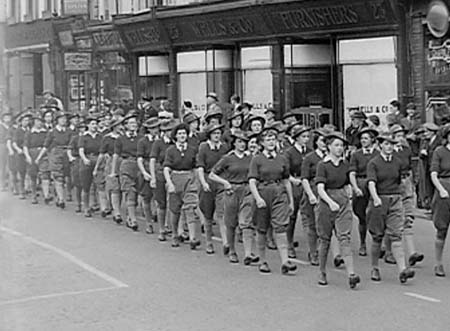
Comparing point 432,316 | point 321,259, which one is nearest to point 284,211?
point 321,259

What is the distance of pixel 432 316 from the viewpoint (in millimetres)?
9133

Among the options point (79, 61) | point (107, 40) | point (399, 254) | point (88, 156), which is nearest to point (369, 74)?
point (88, 156)

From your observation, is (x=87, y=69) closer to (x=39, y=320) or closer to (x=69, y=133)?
(x=69, y=133)

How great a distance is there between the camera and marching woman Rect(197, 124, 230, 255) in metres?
13.5

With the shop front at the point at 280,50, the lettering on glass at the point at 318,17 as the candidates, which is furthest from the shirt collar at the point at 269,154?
the lettering on glass at the point at 318,17

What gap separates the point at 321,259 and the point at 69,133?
9.15 m

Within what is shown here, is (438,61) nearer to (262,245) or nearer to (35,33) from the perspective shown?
(262,245)

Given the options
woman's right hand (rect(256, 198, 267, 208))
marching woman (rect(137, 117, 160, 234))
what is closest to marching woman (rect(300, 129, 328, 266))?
woman's right hand (rect(256, 198, 267, 208))

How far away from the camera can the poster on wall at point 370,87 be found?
2178cm

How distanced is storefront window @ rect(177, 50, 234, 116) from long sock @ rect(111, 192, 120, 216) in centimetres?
1104

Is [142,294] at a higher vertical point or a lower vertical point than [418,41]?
lower

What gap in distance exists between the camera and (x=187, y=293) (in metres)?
10.5

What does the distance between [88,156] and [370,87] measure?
718 centimetres

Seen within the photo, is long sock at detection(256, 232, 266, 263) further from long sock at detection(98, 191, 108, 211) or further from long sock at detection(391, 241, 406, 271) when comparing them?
long sock at detection(98, 191, 108, 211)
